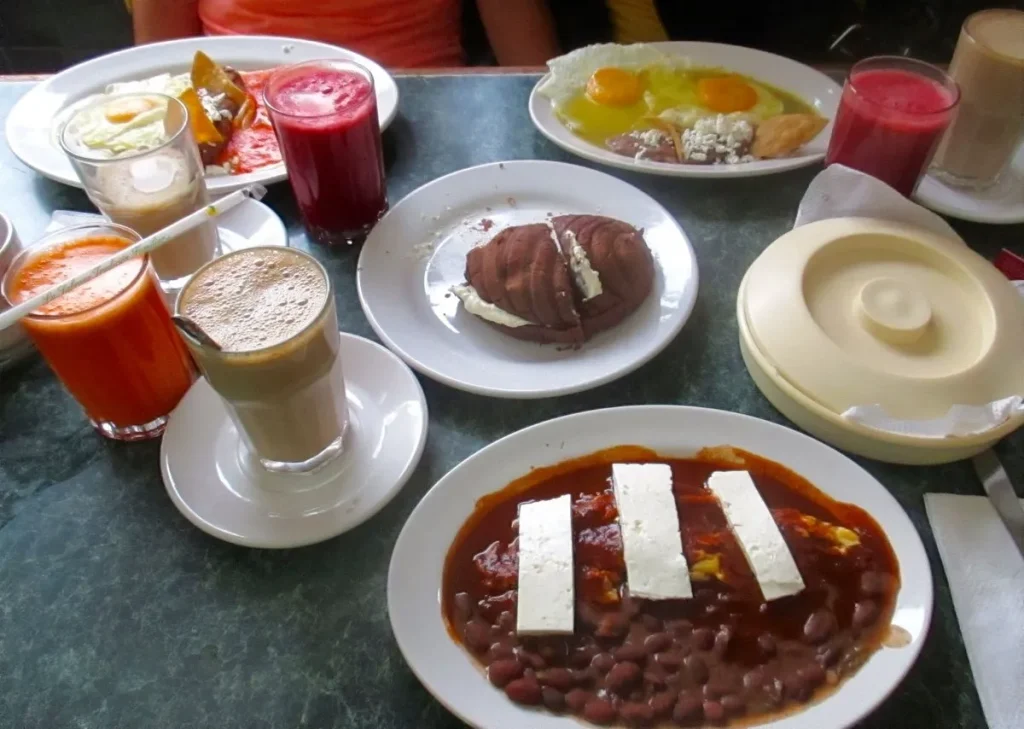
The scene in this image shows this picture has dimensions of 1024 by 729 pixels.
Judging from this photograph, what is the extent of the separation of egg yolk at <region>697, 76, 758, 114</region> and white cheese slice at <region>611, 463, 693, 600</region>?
3.55ft

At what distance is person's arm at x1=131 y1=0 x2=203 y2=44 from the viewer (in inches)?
89.3

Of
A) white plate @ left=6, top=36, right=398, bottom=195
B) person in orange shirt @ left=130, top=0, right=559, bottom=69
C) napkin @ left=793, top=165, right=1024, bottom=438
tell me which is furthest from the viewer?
person in orange shirt @ left=130, top=0, right=559, bottom=69

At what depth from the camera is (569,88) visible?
6.27 feet

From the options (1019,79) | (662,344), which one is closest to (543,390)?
(662,344)

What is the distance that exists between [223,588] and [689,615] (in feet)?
2.09

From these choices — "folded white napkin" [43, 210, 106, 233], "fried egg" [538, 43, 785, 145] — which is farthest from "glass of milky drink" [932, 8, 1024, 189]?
"folded white napkin" [43, 210, 106, 233]

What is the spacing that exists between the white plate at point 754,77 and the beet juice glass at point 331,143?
17.2 inches

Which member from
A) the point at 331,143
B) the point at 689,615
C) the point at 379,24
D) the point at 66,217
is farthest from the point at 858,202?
the point at 66,217

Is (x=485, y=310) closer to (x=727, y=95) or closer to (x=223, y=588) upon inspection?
(x=223, y=588)

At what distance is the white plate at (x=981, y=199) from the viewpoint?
5.11 ft

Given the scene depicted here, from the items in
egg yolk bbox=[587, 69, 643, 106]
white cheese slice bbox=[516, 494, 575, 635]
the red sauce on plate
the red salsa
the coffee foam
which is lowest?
the red salsa

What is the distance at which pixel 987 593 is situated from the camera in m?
1.06

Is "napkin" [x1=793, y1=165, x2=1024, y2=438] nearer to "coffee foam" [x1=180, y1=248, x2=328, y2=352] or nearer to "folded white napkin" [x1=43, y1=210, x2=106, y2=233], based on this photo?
"coffee foam" [x1=180, y1=248, x2=328, y2=352]

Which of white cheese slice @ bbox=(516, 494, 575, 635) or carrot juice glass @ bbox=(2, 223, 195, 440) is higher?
carrot juice glass @ bbox=(2, 223, 195, 440)
